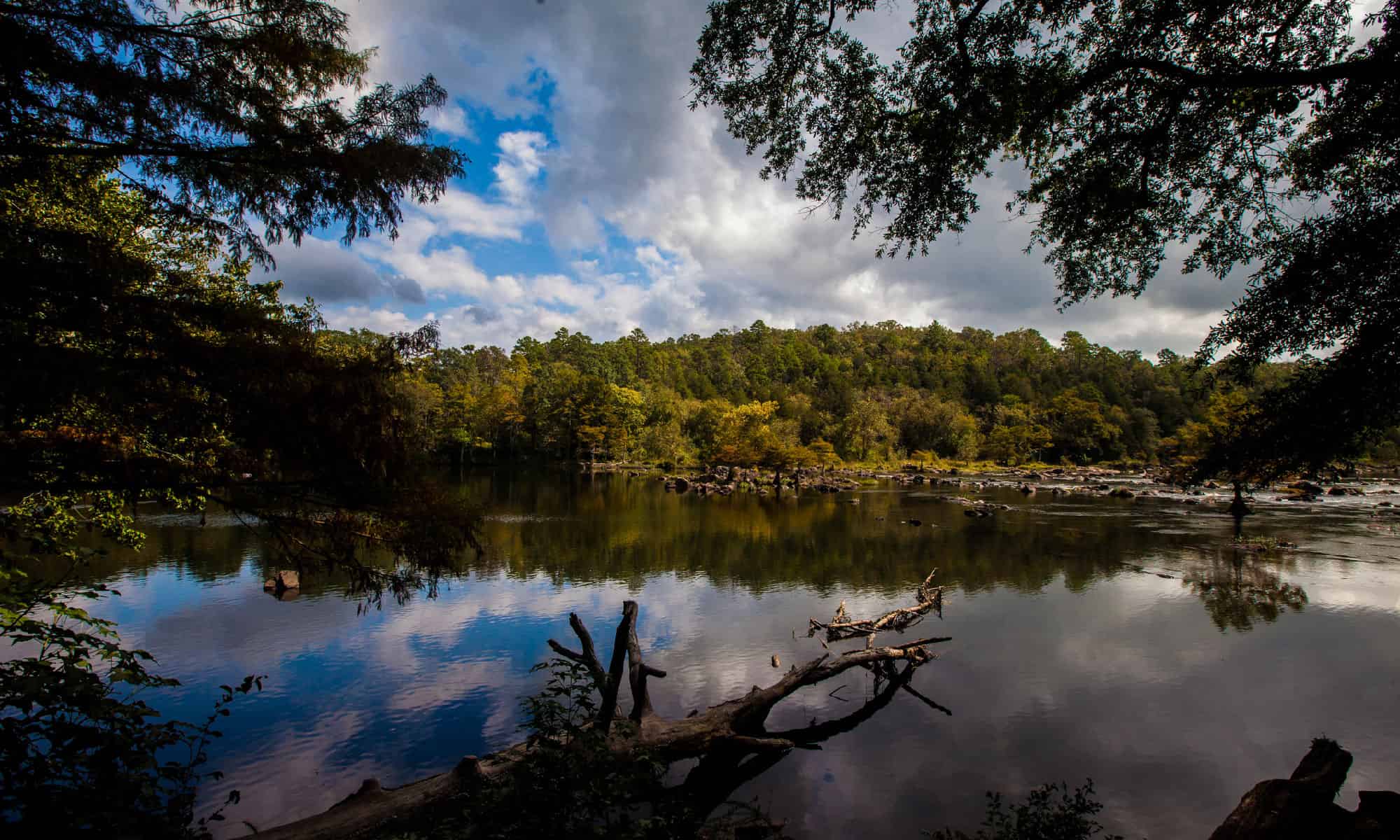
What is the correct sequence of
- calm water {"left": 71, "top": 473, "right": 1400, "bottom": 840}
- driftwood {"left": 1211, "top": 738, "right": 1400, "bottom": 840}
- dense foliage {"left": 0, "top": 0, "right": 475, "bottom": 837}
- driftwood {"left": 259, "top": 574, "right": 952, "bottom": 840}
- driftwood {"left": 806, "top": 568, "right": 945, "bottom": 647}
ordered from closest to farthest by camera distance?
dense foliage {"left": 0, "top": 0, "right": 475, "bottom": 837}, driftwood {"left": 1211, "top": 738, "right": 1400, "bottom": 840}, driftwood {"left": 259, "top": 574, "right": 952, "bottom": 840}, calm water {"left": 71, "top": 473, "right": 1400, "bottom": 840}, driftwood {"left": 806, "top": 568, "right": 945, "bottom": 647}

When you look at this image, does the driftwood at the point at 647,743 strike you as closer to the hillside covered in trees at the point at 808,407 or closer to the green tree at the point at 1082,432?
the hillside covered in trees at the point at 808,407

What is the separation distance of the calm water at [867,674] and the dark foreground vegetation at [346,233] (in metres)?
1.60

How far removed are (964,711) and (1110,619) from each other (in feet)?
22.1

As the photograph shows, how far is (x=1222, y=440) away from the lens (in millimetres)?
5945

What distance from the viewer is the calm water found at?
704cm

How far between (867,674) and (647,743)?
537 cm

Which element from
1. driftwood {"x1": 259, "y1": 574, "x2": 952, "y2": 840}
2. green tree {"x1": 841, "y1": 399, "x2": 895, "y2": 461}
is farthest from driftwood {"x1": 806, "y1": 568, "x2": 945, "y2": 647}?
green tree {"x1": 841, "y1": 399, "x2": 895, "y2": 461}

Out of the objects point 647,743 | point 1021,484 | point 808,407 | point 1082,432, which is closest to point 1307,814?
point 647,743

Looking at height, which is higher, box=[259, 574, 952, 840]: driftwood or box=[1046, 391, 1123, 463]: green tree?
box=[1046, 391, 1123, 463]: green tree

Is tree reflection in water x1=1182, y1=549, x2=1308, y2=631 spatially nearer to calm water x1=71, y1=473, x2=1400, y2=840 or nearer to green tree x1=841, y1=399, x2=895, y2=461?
calm water x1=71, y1=473, x2=1400, y2=840

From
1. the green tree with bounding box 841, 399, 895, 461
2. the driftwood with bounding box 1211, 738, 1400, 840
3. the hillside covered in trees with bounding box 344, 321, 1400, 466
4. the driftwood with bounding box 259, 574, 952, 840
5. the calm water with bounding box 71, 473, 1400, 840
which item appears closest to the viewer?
the driftwood with bounding box 1211, 738, 1400, 840

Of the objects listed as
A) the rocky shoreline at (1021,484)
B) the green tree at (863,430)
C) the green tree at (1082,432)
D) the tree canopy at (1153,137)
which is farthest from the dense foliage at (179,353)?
the green tree at (1082,432)

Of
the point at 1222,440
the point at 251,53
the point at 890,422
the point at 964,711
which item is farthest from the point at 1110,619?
the point at 890,422

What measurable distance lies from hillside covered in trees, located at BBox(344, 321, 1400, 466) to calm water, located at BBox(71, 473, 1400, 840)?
2487 cm
